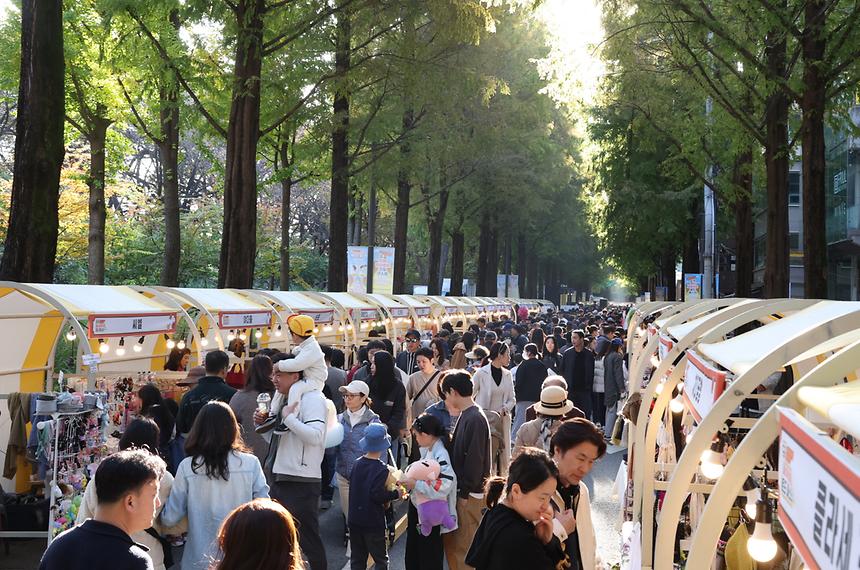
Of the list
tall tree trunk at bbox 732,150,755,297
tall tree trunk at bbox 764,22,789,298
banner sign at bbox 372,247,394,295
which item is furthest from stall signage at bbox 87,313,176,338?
banner sign at bbox 372,247,394,295

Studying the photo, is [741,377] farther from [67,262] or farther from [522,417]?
[67,262]

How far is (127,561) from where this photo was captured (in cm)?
379

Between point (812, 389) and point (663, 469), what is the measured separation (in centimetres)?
545

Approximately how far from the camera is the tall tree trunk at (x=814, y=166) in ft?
44.8

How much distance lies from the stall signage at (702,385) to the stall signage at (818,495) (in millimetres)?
1639

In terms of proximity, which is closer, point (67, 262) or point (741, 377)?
point (741, 377)

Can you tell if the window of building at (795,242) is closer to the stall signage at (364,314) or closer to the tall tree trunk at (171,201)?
the stall signage at (364,314)

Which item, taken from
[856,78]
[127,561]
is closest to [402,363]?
[856,78]

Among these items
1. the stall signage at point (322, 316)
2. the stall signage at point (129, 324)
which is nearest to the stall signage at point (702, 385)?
the stall signage at point (129, 324)

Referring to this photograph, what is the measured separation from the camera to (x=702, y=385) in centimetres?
495

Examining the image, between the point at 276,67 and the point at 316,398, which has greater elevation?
the point at 276,67

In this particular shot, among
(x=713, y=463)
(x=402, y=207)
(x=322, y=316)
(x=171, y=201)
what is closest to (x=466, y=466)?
(x=713, y=463)

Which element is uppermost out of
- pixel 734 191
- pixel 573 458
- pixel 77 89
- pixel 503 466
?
pixel 77 89

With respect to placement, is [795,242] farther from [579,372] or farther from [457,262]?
[579,372]
